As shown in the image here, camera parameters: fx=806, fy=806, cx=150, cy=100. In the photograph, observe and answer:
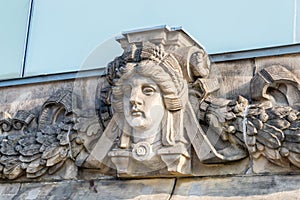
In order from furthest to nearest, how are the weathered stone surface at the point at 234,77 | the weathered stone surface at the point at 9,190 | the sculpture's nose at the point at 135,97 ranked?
the weathered stone surface at the point at 9,190 → the weathered stone surface at the point at 234,77 → the sculpture's nose at the point at 135,97

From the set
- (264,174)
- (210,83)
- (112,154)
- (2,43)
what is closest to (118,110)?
(112,154)

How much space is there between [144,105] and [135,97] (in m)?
0.07

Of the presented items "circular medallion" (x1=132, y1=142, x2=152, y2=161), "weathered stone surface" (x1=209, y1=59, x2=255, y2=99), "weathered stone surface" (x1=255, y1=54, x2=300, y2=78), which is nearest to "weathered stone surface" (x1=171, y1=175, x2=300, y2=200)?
"circular medallion" (x1=132, y1=142, x2=152, y2=161)

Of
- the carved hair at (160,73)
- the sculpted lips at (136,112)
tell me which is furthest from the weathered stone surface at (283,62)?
the sculpted lips at (136,112)

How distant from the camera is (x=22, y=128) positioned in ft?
16.7

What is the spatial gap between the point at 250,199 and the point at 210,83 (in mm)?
708

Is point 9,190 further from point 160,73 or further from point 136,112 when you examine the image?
point 160,73

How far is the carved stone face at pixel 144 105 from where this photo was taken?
4.32 m

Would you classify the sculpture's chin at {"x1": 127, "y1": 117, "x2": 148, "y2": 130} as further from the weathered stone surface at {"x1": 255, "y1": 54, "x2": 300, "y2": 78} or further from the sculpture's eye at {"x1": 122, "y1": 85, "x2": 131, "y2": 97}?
the weathered stone surface at {"x1": 255, "y1": 54, "x2": 300, "y2": 78}

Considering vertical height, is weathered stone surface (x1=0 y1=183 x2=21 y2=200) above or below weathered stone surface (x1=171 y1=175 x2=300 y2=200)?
below

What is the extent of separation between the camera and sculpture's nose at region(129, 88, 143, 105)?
4305 millimetres

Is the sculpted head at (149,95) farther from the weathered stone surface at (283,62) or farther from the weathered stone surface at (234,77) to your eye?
the weathered stone surface at (283,62)

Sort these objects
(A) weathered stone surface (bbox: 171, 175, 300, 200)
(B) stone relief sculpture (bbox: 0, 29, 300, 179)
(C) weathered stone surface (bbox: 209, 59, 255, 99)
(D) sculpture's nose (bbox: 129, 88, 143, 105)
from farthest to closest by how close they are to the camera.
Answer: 1. (C) weathered stone surface (bbox: 209, 59, 255, 99)
2. (D) sculpture's nose (bbox: 129, 88, 143, 105)
3. (B) stone relief sculpture (bbox: 0, 29, 300, 179)
4. (A) weathered stone surface (bbox: 171, 175, 300, 200)

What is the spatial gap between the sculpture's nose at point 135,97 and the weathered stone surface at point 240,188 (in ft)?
1.60
